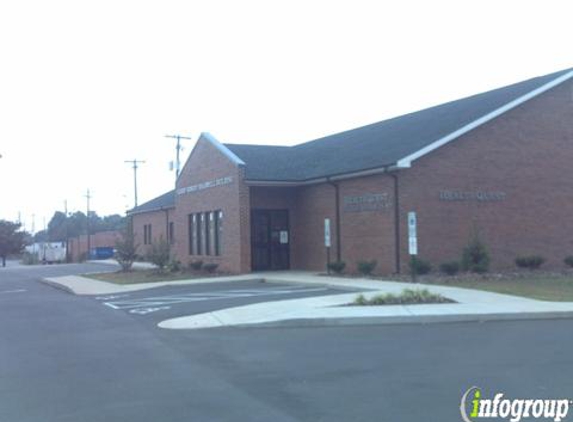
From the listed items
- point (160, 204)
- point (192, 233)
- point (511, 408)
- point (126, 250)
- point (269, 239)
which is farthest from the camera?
point (160, 204)

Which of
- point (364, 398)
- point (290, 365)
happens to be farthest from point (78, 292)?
point (364, 398)

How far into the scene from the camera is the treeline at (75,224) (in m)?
133

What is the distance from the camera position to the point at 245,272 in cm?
3078

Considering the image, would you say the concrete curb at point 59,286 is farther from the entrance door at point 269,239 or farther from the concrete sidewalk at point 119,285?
the entrance door at point 269,239

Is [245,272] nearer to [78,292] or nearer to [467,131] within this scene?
[78,292]

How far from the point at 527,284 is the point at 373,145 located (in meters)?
9.94

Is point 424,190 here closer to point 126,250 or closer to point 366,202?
point 366,202

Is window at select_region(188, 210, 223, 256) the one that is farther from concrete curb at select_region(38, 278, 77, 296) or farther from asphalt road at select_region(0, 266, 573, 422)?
asphalt road at select_region(0, 266, 573, 422)

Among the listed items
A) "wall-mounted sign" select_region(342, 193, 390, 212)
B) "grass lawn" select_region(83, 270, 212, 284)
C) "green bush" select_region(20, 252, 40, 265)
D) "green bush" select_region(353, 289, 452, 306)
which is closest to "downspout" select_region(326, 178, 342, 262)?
"wall-mounted sign" select_region(342, 193, 390, 212)

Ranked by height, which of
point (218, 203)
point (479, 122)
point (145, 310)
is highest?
point (479, 122)

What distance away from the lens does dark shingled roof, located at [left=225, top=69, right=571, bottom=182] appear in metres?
27.0

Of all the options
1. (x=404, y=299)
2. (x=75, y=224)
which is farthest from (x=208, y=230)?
(x=75, y=224)

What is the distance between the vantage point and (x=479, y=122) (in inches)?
1043

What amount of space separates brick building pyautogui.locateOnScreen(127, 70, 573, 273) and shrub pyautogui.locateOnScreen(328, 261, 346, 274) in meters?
0.71
